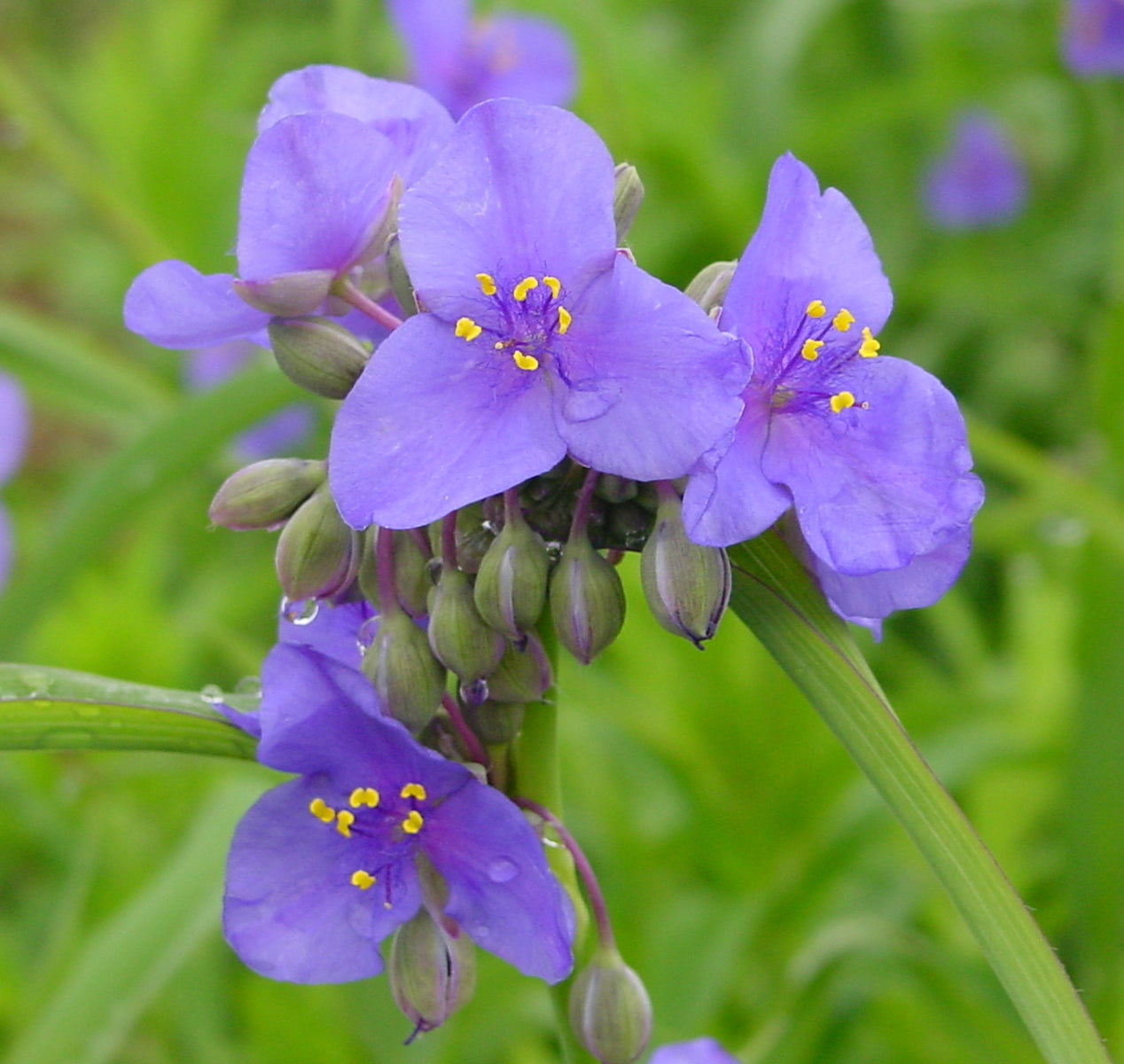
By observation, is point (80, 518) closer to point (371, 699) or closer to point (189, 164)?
point (371, 699)

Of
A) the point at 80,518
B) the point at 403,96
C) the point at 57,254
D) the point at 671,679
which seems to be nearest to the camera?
the point at 403,96

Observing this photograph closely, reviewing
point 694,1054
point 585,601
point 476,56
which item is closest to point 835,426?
point 585,601

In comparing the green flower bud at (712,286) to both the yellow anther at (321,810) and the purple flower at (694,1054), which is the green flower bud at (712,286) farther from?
the purple flower at (694,1054)

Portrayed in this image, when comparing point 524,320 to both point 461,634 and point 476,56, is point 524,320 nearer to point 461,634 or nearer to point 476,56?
point 461,634

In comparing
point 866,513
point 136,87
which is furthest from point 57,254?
point 866,513

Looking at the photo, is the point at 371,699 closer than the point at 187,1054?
Yes

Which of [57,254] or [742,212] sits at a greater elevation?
[742,212]

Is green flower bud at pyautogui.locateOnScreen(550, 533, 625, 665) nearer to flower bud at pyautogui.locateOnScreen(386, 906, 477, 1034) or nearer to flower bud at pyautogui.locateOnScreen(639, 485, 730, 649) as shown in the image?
flower bud at pyautogui.locateOnScreen(639, 485, 730, 649)
